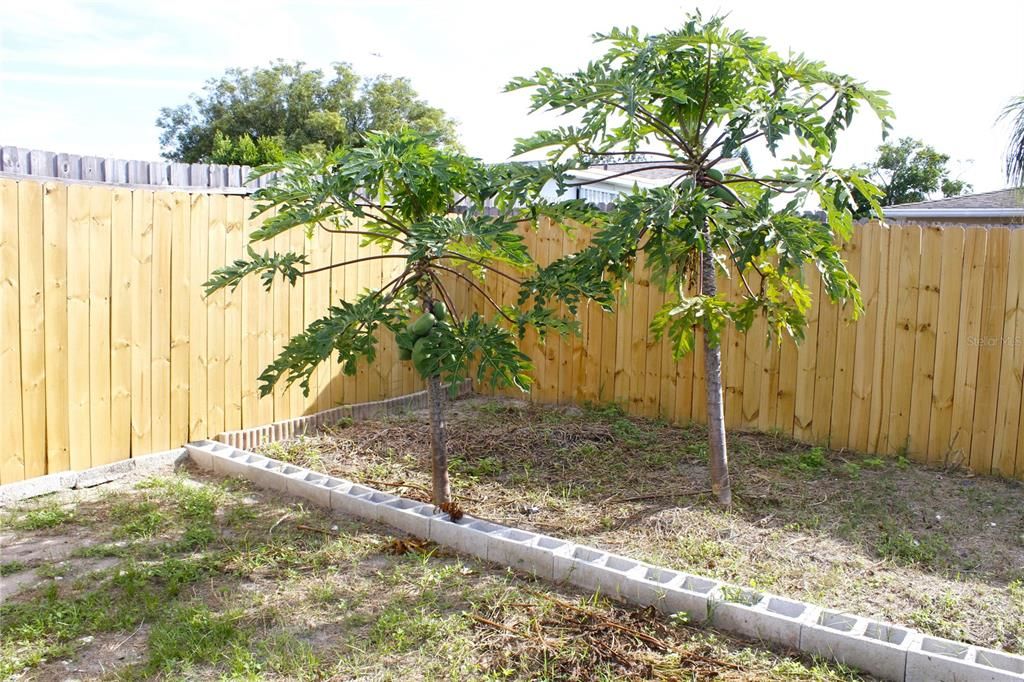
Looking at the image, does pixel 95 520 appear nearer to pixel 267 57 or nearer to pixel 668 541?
pixel 668 541

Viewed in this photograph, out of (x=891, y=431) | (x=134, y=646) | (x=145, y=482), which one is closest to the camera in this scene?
(x=134, y=646)

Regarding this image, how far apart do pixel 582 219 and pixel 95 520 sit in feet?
10.4

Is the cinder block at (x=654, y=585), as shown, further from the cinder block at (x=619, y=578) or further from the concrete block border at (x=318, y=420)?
the concrete block border at (x=318, y=420)

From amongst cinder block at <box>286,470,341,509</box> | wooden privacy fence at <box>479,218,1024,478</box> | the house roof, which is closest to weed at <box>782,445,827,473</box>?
wooden privacy fence at <box>479,218,1024,478</box>

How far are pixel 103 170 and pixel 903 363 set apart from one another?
6.59 metres

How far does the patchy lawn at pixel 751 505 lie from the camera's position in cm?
373

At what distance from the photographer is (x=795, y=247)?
386cm

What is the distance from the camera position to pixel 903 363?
583 cm

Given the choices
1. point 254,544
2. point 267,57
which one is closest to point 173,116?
point 267,57

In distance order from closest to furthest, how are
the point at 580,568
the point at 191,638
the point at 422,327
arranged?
the point at 191,638 < the point at 580,568 < the point at 422,327

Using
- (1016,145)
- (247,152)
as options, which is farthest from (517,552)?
(247,152)

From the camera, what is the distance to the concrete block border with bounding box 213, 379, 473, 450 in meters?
6.07

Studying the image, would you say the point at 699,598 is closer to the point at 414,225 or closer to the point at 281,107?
the point at 414,225

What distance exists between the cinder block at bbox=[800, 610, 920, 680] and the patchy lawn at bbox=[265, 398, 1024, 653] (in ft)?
0.98
